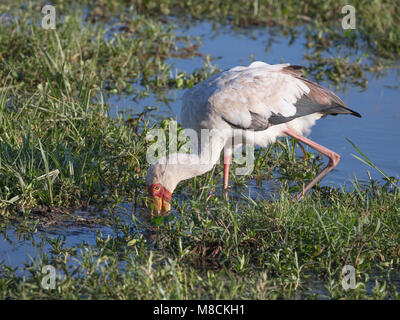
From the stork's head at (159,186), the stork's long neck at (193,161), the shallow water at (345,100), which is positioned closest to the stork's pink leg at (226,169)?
the stork's long neck at (193,161)

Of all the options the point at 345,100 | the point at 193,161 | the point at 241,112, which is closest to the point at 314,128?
the point at 345,100

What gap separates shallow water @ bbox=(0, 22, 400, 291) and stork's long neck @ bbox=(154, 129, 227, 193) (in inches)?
15.6

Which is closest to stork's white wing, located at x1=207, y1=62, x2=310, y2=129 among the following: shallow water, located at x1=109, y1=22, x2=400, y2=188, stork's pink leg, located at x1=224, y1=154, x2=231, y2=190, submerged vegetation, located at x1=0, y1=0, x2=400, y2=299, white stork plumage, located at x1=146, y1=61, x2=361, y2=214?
white stork plumage, located at x1=146, y1=61, x2=361, y2=214

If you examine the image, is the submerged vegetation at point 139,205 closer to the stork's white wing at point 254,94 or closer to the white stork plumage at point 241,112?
the white stork plumage at point 241,112

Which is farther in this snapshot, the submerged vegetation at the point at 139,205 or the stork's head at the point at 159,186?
the stork's head at the point at 159,186

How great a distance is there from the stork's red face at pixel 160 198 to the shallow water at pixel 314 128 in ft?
0.68

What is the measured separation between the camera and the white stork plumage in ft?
17.4

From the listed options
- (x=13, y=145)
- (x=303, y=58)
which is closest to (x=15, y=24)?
(x=13, y=145)

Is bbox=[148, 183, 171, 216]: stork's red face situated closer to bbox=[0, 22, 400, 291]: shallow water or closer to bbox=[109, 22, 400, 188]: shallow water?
bbox=[0, 22, 400, 291]: shallow water

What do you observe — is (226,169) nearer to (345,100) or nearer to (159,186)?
(159,186)

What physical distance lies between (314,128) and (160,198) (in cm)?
239

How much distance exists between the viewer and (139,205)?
5348mm

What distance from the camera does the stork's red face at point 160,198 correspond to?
16.9ft
